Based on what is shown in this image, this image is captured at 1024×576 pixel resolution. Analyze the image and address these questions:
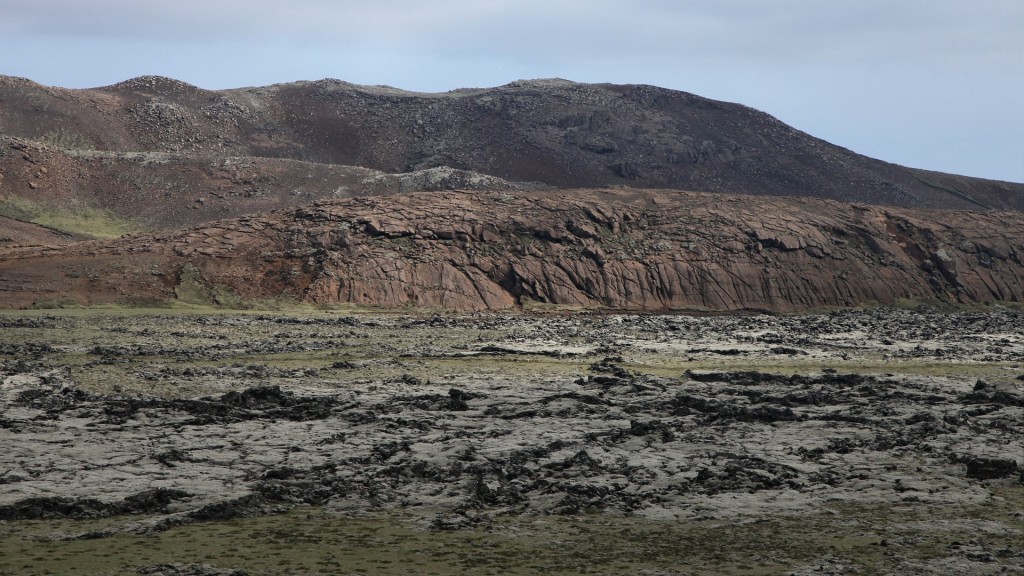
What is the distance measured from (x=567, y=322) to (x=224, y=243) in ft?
73.7

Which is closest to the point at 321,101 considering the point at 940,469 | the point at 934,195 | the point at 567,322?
the point at 934,195

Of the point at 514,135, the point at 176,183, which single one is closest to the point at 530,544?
the point at 176,183

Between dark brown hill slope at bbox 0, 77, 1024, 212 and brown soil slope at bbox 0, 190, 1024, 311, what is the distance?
130 ft

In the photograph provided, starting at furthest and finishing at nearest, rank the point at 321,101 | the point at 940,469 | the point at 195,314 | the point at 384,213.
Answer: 1. the point at 321,101
2. the point at 384,213
3. the point at 195,314
4. the point at 940,469

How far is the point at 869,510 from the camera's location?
14.9 m

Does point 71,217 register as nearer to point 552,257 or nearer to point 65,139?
point 65,139

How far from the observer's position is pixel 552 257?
2432 inches

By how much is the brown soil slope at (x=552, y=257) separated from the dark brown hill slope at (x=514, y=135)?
39651mm

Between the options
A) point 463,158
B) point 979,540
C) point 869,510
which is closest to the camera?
point 979,540

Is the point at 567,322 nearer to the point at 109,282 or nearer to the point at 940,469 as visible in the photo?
the point at 109,282

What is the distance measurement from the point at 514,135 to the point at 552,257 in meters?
63.4

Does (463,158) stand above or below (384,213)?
above

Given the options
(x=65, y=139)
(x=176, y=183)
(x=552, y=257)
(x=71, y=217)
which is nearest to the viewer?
(x=552, y=257)

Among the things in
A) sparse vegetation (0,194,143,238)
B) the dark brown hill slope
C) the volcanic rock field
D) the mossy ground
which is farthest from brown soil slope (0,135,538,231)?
the mossy ground
